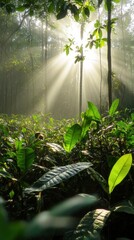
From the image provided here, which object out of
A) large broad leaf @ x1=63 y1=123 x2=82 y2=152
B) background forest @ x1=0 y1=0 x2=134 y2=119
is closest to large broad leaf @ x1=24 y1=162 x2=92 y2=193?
large broad leaf @ x1=63 y1=123 x2=82 y2=152

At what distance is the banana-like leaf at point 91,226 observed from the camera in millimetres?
743

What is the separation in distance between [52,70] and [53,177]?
3019 cm

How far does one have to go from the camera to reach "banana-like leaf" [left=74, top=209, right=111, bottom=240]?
74 centimetres

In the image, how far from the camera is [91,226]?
80 cm

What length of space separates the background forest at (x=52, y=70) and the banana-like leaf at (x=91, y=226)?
75.4ft

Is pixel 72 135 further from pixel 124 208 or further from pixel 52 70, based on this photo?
pixel 52 70

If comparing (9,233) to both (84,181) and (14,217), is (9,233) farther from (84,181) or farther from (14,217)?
(84,181)

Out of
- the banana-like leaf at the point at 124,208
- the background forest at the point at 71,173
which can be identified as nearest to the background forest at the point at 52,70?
the background forest at the point at 71,173

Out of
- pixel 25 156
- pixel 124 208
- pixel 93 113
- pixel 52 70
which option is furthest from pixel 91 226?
pixel 52 70

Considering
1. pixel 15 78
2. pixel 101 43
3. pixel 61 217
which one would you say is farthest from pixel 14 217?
pixel 15 78

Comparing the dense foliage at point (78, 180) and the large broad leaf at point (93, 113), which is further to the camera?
the large broad leaf at point (93, 113)

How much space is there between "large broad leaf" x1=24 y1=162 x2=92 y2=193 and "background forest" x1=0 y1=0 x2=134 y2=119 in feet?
74.9

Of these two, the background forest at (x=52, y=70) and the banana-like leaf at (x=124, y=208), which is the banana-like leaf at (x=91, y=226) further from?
the background forest at (x=52, y=70)

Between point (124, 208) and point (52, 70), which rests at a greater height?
point (52, 70)
